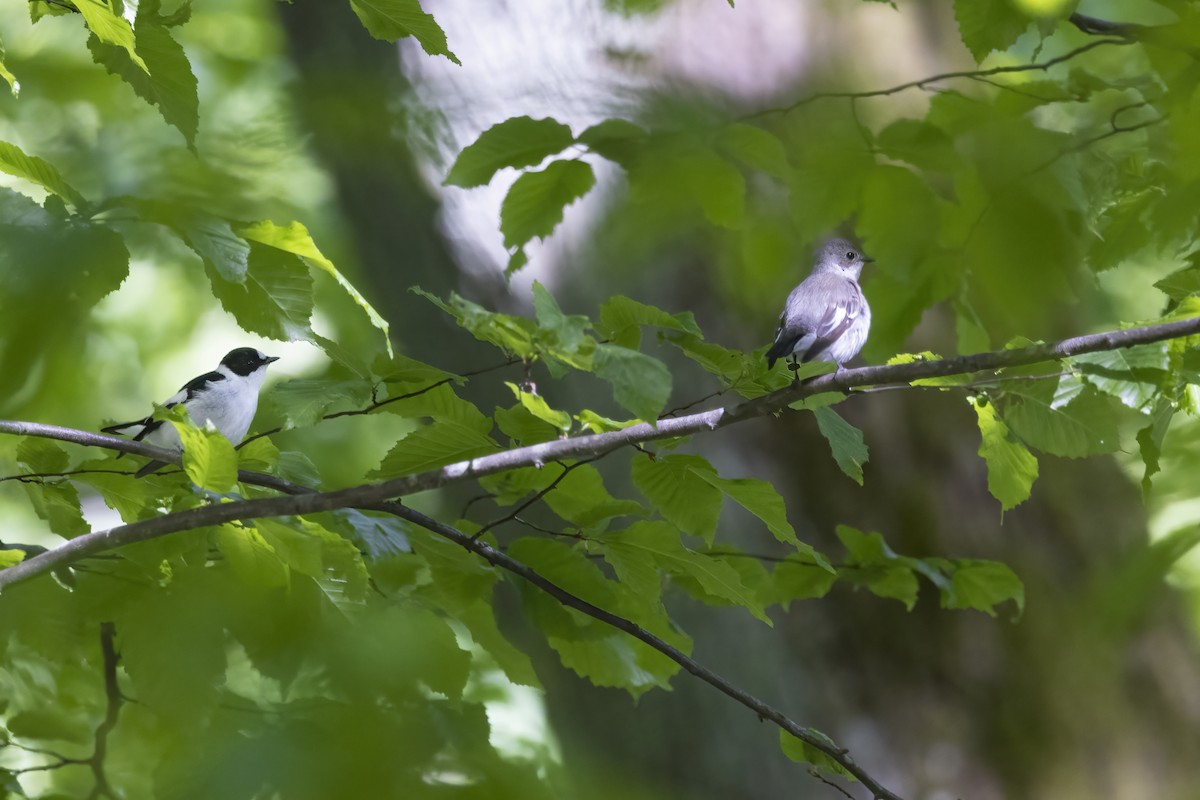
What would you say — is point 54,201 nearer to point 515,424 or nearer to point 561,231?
point 515,424

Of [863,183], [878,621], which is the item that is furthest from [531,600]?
[878,621]

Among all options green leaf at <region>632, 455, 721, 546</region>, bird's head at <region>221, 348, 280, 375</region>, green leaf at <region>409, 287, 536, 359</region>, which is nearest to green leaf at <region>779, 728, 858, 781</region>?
green leaf at <region>632, 455, 721, 546</region>

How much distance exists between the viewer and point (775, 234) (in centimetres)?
197

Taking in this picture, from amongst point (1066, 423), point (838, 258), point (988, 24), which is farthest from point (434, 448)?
point (838, 258)

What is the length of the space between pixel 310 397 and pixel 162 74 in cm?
56

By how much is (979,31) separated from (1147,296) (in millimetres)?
4257

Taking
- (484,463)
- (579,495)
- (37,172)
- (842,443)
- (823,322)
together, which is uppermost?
(37,172)

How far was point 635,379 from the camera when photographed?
4.09 ft

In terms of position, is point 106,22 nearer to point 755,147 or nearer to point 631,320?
point 631,320

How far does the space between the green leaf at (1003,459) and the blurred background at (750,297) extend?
0.29 metres

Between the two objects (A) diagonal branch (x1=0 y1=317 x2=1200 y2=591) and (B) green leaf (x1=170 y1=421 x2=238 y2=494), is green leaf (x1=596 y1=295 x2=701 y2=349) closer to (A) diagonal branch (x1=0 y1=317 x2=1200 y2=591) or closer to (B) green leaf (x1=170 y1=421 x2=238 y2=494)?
(A) diagonal branch (x1=0 y1=317 x2=1200 y2=591)

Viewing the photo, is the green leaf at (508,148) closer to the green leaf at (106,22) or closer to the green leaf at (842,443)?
the green leaf at (106,22)

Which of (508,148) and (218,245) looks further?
(508,148)

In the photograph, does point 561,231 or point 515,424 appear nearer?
point 515,424
